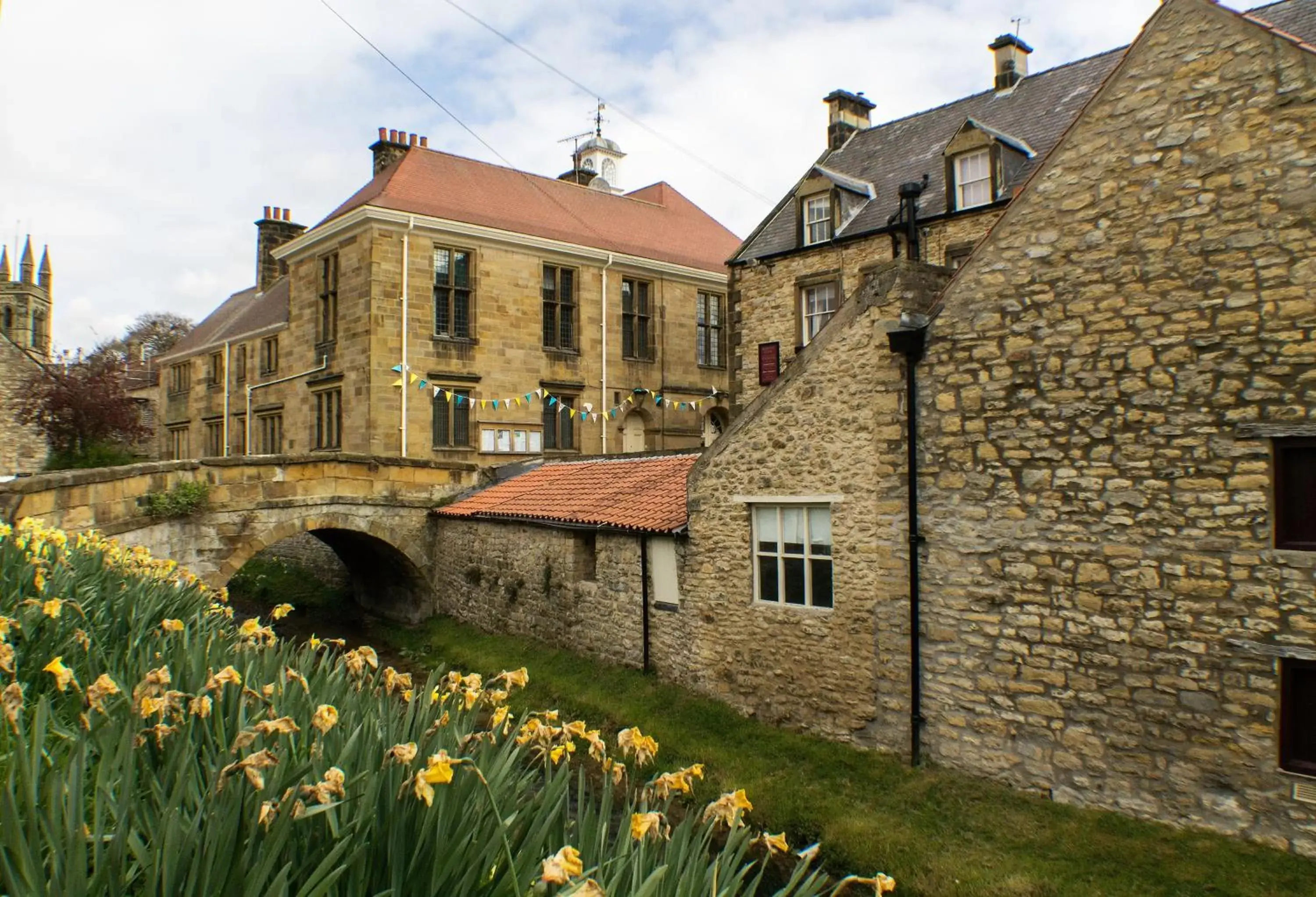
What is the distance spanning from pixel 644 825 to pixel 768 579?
28.7ft

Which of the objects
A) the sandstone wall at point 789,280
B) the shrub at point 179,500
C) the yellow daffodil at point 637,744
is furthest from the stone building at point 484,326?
the yellow daffodil at point 637,744

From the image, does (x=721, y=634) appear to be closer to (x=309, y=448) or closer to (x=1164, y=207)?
(x=1164, y=207)

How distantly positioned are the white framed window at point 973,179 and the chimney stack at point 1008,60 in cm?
386

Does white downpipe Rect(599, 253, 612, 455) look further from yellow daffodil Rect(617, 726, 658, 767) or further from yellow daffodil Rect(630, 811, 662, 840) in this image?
yellow daffodil Rect(630, 811, 662, 840)

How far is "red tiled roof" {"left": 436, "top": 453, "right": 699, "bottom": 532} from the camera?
48.1 ft

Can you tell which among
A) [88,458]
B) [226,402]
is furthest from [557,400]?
[226,402]

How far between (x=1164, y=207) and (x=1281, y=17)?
10.4 metres

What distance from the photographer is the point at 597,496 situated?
16922mm

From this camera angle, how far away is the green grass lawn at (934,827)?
786 cm

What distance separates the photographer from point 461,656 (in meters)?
18.0

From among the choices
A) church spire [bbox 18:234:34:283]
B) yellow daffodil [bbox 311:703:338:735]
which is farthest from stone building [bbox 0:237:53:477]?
yellow daffodil [bbox 311:703:338:735]

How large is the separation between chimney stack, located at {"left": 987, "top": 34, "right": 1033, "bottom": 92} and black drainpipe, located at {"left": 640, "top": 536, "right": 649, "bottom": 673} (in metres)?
14.1

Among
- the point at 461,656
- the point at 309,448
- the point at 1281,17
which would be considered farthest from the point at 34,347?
the point at 1281,17

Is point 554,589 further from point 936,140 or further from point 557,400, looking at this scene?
point 936,140
